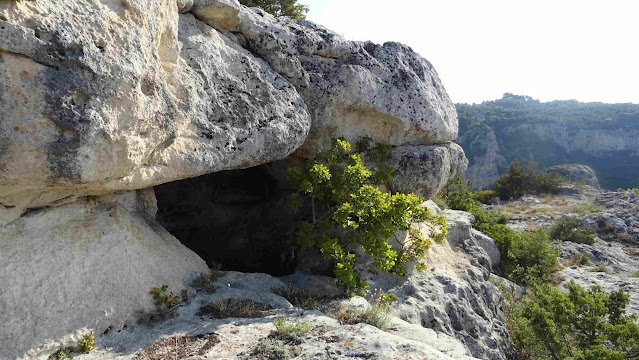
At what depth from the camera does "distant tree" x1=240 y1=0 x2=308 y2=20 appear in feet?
49.8

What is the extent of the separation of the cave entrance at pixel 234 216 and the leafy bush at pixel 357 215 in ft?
7.96

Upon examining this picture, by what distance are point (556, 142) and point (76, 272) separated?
9779 cm

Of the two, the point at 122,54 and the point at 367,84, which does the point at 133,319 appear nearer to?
the point at 122,54

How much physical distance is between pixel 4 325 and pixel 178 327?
1974mm

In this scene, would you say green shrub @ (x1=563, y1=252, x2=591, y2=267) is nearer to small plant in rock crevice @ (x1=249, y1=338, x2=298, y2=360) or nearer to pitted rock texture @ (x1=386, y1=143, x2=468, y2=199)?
pitted rock texture @ (x1=386, y1=143, x2=468, y2=199)

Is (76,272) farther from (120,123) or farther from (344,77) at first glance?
(344,77)

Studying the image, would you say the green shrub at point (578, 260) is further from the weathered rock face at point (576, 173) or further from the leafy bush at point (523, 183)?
the weathered rock face at point (576, 173)

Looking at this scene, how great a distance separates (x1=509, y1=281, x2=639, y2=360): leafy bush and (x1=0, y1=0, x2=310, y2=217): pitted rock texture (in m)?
7.54

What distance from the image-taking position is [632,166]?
75.8 meters

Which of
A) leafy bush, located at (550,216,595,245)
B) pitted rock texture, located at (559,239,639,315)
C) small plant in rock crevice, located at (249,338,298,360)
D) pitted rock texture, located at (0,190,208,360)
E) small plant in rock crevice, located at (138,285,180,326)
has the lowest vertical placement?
pitted rock texture, located at (559,239,639,315)

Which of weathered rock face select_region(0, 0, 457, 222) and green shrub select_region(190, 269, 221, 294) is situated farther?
green shrub select_region(190, 269, 221, 294)

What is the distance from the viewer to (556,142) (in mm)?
85250

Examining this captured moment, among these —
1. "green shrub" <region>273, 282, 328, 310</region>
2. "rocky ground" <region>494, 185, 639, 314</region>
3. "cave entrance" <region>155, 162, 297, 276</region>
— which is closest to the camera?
"green shrub" <region>273, 282, 328, 310</region>

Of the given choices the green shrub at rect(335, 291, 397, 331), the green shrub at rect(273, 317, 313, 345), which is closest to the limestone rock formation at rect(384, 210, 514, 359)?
the green shrub at rect(335, 291, 397, 331)
